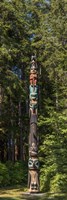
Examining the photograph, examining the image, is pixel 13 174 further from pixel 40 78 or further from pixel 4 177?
pixel 40 78

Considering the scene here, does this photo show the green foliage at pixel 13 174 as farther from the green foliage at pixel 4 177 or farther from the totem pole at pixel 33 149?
the totem pole at pixel 33 149

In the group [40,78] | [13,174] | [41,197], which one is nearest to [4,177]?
[13,174]

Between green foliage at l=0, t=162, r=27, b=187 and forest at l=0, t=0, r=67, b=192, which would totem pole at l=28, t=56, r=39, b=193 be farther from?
green foliage at l=0, t=162, r=27, b=187

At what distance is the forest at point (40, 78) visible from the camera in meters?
23.3

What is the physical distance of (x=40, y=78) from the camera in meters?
32.8

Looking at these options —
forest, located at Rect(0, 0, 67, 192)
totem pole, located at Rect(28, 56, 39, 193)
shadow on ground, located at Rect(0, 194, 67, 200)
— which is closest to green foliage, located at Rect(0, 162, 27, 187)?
forest, located at Rect(0, 0, 67, 192)

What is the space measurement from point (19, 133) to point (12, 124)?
217cm

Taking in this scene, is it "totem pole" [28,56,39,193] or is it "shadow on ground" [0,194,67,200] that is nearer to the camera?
"shadow on ground" [0,194,67,200]

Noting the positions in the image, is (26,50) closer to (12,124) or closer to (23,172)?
(12,124)

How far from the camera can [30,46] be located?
30.2 m

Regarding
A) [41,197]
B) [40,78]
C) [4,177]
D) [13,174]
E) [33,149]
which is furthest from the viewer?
[40,78]

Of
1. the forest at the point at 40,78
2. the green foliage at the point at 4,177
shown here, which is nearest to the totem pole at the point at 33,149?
the forest at the point at 40,78

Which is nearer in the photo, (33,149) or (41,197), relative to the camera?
Answer: (41,197)

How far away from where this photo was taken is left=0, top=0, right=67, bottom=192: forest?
23.3 metres
